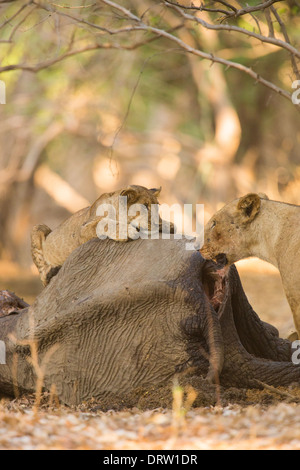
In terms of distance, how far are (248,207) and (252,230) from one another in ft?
0.63

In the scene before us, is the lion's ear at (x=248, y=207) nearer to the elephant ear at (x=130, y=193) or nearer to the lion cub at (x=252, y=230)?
the lion cub at (x=252, y=230)

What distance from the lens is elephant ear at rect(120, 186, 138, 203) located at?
5.92 metres

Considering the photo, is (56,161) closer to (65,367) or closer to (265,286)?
(265,286)

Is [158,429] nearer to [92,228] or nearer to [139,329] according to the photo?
[139,329]

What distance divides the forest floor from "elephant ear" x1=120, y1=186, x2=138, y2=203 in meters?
1.76

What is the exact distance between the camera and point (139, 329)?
4.93m

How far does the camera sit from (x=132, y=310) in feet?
16.2

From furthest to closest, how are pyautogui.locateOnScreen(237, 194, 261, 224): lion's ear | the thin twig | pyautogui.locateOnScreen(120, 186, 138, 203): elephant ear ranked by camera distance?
pyautogui.locateOnScreen(120, 186, 138, 203): elephant ear < pyautogui.locateOnScreen(237, 194, 261, 224): lion's ear < the thin twig

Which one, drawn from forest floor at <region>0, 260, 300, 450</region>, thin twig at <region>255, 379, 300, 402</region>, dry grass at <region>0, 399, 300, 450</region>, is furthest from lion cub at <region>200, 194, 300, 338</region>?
dry grass at <region>0, 399, 300, 450</region>

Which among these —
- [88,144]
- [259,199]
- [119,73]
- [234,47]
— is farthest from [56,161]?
[259,199]

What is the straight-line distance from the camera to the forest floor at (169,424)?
3.79 m

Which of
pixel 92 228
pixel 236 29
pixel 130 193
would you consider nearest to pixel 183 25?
pixel 236 29

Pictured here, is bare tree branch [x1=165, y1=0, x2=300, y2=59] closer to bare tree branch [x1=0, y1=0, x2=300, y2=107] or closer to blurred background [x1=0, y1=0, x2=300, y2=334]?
bare tree branch [x1=0, y1=0, x2=300, y2=107]

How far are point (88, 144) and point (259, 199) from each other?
18.8 metres
